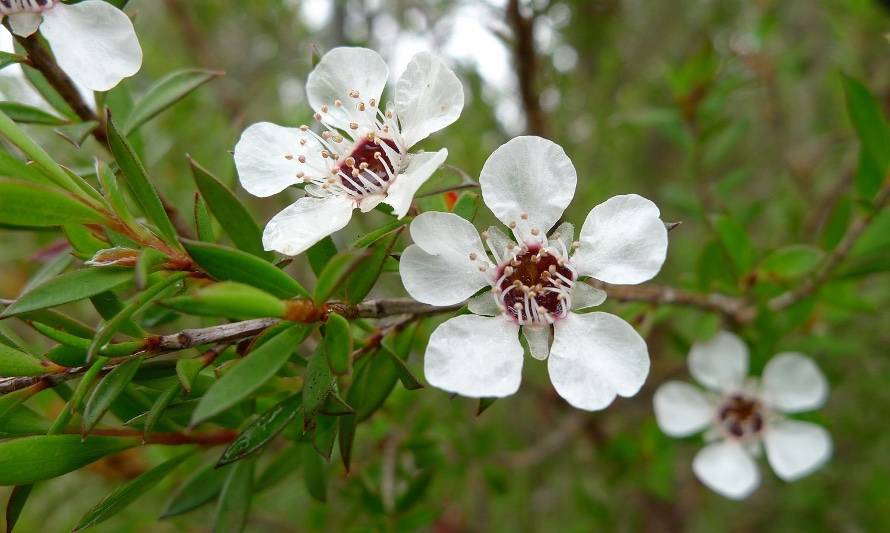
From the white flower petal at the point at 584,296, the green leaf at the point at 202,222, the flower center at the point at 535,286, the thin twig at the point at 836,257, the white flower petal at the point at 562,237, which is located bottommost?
the thin twig at the point at 836,257

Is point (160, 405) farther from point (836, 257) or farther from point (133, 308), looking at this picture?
point (836, 257)

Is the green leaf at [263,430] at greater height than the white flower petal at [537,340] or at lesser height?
greater

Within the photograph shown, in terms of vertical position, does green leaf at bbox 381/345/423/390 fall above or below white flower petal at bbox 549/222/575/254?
above

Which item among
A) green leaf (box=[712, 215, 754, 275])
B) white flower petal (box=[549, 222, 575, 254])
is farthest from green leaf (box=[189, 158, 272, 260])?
green leaf (box=[712, 215, 754, 275])

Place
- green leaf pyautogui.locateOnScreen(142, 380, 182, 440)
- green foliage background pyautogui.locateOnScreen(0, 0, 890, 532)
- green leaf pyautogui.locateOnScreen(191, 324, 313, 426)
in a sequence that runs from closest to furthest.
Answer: green leaf pyautogui.locateOnScreen(191, 324, 313, 426) → green leaf pyautogui.locateOnScreen(142, 380, 182, 440) → green foliage background pyautogui.locateOnScreen(0, 0, 890, 532)

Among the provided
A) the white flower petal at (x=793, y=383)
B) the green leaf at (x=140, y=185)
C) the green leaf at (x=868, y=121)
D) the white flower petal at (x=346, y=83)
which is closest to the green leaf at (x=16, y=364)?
the green leaf at (x=140, y=185)

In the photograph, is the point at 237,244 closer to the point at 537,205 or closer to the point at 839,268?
the point at 537,205

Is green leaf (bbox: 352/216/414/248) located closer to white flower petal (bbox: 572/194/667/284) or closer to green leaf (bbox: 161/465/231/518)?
white flower petal (bbox: 572/194/667/284)

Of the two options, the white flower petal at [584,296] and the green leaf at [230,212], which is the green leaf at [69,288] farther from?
the white flower petal at [584,296]
